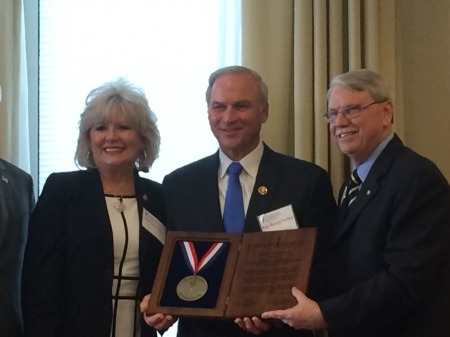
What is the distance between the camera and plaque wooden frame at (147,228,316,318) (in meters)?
1.88

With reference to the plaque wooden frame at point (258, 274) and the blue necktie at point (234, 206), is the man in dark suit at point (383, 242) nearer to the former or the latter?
the plaque wooden frame at point (258, 274)

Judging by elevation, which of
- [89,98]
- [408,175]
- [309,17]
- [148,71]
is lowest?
[408,175]

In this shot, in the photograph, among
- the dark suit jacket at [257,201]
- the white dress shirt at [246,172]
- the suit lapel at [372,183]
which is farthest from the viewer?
the white dress shirt at [246,172]

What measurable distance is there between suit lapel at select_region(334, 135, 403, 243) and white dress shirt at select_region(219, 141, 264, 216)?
0.42 metres

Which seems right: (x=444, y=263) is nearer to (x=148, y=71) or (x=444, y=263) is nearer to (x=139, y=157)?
(x=139, y=157)

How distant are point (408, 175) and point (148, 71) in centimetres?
176

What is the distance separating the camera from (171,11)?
10.5 feet

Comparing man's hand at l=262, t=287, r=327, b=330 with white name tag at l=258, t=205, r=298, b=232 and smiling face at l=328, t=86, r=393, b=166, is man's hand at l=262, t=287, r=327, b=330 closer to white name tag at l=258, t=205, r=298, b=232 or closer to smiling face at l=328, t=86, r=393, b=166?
white name tag at l=258, t=205, r=298, b=232

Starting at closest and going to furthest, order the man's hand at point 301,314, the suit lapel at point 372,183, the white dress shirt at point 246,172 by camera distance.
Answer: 1. the man's hand at point 301,314
2. the suit lapel at point 372,183
3. the white dress shirt at point 246,172

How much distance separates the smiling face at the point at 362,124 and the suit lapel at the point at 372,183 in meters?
0.08

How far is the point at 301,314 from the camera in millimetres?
1850

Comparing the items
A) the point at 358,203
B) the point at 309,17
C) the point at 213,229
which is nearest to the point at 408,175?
the point at 358,203

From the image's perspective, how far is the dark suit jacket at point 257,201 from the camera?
2.18m

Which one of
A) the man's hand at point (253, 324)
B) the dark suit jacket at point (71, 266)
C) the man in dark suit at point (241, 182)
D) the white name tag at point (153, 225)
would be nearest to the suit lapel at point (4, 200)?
the dark suit jacket at point (71, 266)
